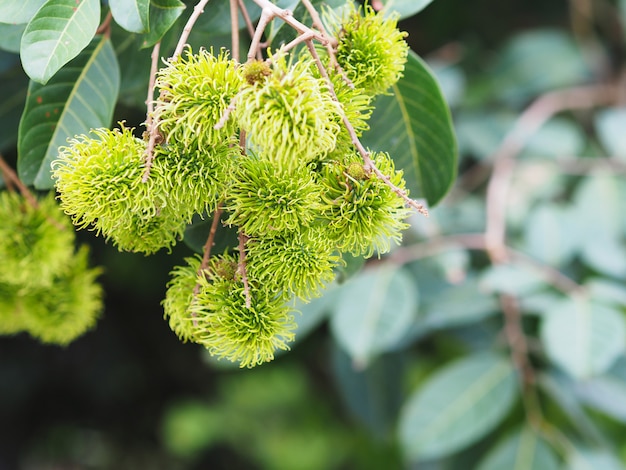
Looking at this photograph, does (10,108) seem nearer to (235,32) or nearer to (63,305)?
(63,305)

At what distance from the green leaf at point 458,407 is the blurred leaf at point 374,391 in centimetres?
35

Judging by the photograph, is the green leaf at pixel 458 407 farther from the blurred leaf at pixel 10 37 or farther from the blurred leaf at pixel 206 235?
the blurred leaf at pixel 10 37

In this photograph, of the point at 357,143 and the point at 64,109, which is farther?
the point at 64,109

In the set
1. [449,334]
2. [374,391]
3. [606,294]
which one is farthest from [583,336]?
[374,391]

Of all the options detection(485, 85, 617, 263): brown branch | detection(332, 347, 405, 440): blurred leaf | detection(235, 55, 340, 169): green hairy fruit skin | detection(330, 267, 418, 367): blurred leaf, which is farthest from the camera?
detection(332, 347, 405, 440): blurred leaf

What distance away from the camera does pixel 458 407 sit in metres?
1.60

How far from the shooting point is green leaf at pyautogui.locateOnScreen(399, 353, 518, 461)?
1.55m

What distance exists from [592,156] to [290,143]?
1994 millimetres

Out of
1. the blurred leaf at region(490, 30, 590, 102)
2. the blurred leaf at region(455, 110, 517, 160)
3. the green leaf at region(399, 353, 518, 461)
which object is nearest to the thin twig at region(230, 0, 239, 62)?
the green leaf at region(399, 353, 518, 461)

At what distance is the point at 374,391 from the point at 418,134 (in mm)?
1108

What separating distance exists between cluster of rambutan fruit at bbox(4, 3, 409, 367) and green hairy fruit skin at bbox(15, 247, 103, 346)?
357mm

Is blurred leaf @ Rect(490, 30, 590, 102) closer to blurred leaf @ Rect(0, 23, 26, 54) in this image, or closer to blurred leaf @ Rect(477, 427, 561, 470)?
blurred leaf @ Rect(477, 427, 561, 470)

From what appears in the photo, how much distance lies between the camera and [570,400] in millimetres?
1695

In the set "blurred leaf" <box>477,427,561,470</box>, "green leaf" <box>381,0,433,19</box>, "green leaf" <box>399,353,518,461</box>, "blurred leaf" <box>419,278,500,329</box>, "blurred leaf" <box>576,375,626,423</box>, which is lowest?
"blurred leaf" <box>477,427,561,470</box>
